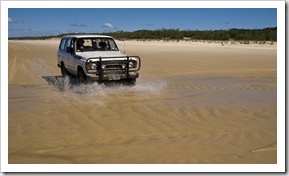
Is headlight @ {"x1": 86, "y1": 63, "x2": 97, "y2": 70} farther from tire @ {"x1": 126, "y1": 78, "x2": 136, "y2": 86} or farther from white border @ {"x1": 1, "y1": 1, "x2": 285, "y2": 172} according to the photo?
white border @ {"x1": 1, "y1": 1, "x2": 285, "y2": 172}

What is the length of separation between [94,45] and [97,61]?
1405 millimetres

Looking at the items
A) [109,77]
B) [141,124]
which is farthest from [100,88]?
[141,124]

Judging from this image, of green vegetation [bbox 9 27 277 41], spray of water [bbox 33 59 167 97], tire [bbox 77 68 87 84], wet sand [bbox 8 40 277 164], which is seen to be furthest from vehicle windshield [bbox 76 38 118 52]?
green vegetation [bbox 9 27 277 41]

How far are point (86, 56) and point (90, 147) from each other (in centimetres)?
486

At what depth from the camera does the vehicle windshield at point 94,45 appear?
1038 centimetres

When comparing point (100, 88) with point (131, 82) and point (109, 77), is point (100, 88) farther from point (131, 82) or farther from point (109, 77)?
point (131, 82)

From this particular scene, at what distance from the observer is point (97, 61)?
917 cm

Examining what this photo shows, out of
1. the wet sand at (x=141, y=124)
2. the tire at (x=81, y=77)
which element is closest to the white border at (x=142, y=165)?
the wet sand at (x=141, y=124)

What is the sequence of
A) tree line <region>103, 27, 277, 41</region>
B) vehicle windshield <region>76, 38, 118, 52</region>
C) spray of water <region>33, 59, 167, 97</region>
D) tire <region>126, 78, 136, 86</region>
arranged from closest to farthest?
1. spray of water <region>33, 59, 167, 97</region>
2. tire <region>126, 78, 136, 86</region>
3. vehicle windshield <region>76, 38, 118, 52</region>
4. tree line <region>103, 27, 277, 41</region>

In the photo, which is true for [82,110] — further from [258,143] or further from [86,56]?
[258,143]

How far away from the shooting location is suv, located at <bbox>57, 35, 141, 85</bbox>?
918 cm

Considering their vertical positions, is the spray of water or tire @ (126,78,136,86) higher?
tire @ (126,78,136,86)

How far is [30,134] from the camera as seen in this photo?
5668 mm

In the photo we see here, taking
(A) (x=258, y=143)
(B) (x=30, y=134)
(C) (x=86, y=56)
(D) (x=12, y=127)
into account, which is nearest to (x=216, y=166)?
(A) (x=258, y=143)
